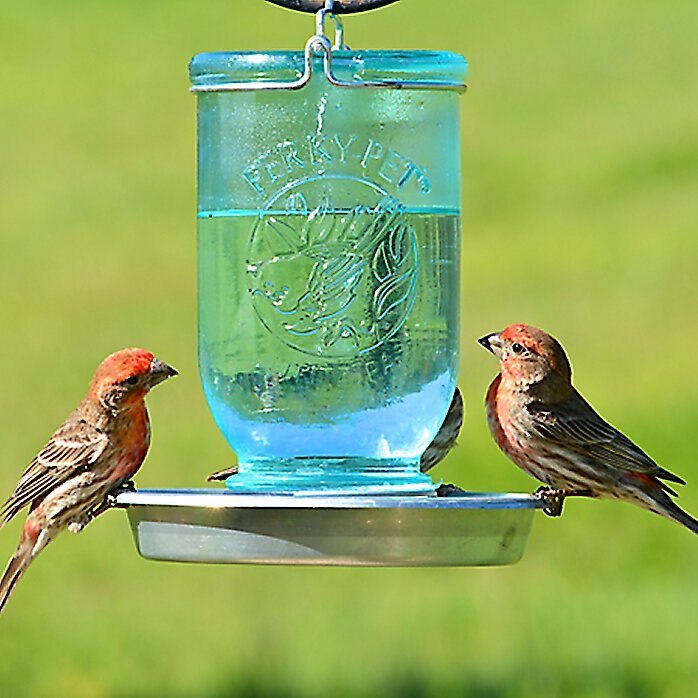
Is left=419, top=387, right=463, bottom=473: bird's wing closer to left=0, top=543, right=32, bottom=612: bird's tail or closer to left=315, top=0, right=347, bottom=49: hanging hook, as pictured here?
left=0, top=543, right=32, bottom=612: bird's tail

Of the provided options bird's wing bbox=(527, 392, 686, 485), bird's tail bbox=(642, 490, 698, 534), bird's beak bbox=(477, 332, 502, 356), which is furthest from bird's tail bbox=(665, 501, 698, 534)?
bird's beak bbox=(477, 332, 502, 356)

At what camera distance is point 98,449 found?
8180mm

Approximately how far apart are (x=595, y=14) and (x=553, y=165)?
9815 millimetres

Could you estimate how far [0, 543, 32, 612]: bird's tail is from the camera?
342 inches

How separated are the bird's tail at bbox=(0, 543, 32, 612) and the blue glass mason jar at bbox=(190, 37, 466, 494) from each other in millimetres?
1134

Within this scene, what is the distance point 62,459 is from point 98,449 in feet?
0.54

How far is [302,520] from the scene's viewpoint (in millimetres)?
6828

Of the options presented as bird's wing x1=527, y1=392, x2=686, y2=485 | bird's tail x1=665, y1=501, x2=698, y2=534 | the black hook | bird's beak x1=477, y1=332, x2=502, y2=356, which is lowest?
bird's tail x1=665, y1=501, x2=698, y2=534

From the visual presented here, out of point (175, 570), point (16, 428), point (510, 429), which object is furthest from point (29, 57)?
point (510, 429)

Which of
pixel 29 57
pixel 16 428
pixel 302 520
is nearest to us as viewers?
pixel 302 520

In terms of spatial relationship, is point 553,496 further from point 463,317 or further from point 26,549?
point 463,317

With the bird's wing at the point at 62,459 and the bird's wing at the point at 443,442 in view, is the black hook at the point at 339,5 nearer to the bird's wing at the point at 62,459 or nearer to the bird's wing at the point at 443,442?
the bird's wing at the point at 62,459

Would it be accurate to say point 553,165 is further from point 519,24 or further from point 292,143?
point 292,143

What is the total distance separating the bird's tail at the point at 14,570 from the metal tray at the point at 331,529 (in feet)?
5.54
